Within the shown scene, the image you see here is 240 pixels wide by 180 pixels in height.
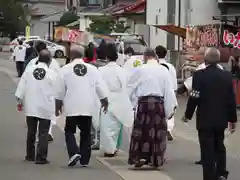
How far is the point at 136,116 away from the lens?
10.7 m

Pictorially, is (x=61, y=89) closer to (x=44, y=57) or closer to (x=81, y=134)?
(x=81, y=134)

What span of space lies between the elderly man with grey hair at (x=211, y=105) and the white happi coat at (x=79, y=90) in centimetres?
210

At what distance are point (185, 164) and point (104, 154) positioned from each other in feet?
4.89

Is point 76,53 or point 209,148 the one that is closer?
point 209,148

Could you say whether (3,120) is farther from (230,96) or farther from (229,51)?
(230,96)

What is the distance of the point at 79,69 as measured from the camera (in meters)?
10.6

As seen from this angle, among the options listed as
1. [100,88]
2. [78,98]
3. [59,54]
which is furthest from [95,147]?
[59,54]

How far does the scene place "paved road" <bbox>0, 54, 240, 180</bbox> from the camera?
10.2 meters

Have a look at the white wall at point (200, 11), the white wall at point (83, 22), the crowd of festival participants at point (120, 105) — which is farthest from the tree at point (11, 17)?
the crowd of festival participants at point (120, 105)

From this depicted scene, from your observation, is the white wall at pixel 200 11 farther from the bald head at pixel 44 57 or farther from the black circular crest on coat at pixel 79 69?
the black circular crest on coat at pixel 79 69

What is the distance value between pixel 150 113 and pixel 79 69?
4.04 feet

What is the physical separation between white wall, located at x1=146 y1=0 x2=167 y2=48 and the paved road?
2223 cm

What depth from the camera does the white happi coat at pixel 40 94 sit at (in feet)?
36.5

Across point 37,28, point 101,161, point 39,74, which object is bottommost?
point 101,161
